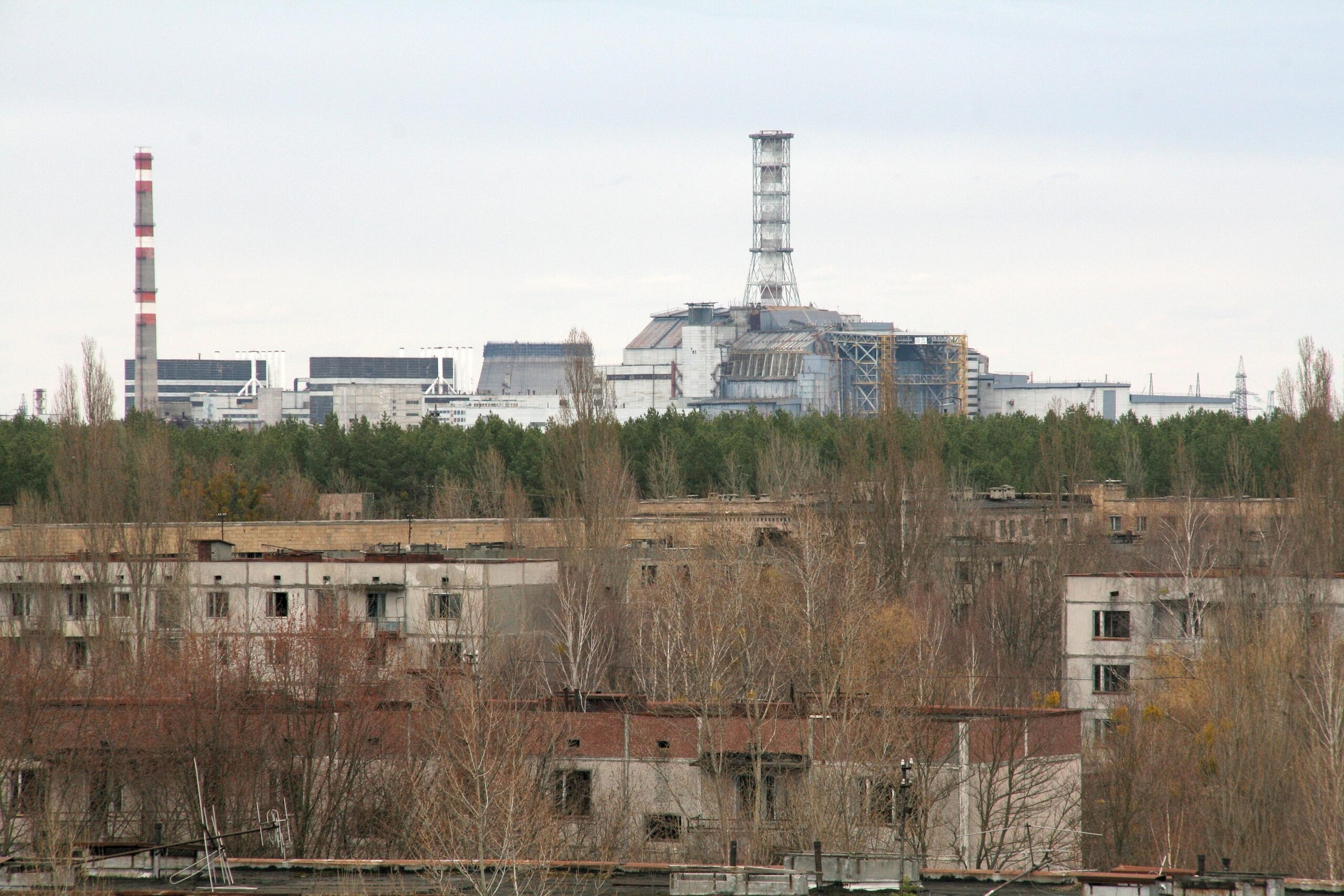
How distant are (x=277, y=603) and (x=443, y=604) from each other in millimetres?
3108

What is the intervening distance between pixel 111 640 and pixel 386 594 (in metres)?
4.85

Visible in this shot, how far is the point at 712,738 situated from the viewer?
17484 millimetres

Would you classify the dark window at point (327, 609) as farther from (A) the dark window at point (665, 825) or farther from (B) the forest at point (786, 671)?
(A) the dark window at point (665, 825)

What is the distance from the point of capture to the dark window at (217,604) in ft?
100

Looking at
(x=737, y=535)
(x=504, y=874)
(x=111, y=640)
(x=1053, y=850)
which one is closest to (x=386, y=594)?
(x=111, y=640)

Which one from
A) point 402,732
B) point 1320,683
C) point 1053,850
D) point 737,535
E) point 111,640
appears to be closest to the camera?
point 1053,850

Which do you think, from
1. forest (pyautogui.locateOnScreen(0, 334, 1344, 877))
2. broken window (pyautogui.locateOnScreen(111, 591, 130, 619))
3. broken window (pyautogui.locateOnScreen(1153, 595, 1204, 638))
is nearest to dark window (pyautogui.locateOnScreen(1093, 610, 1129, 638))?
broken window (pyautogui.locateOnScreen(1153, 595, 1204, 638))

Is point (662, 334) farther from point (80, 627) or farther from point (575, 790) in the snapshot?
point (575, 790)

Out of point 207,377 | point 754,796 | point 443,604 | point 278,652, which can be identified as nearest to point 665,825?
point 754,796

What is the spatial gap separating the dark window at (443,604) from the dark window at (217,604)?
4.00m

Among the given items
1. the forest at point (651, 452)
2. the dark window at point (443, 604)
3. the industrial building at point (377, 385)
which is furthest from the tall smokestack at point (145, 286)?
the dark window at point (443, 604)

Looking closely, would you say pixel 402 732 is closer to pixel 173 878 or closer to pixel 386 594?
pixel 173 878

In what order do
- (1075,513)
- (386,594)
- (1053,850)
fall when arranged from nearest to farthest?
(1053,850), (386,594), (1075,513)

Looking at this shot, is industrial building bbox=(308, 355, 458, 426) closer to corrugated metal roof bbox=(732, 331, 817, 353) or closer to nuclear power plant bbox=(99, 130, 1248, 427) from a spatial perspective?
nuclear power plant bbox=(99, 130, 1248, 427)
